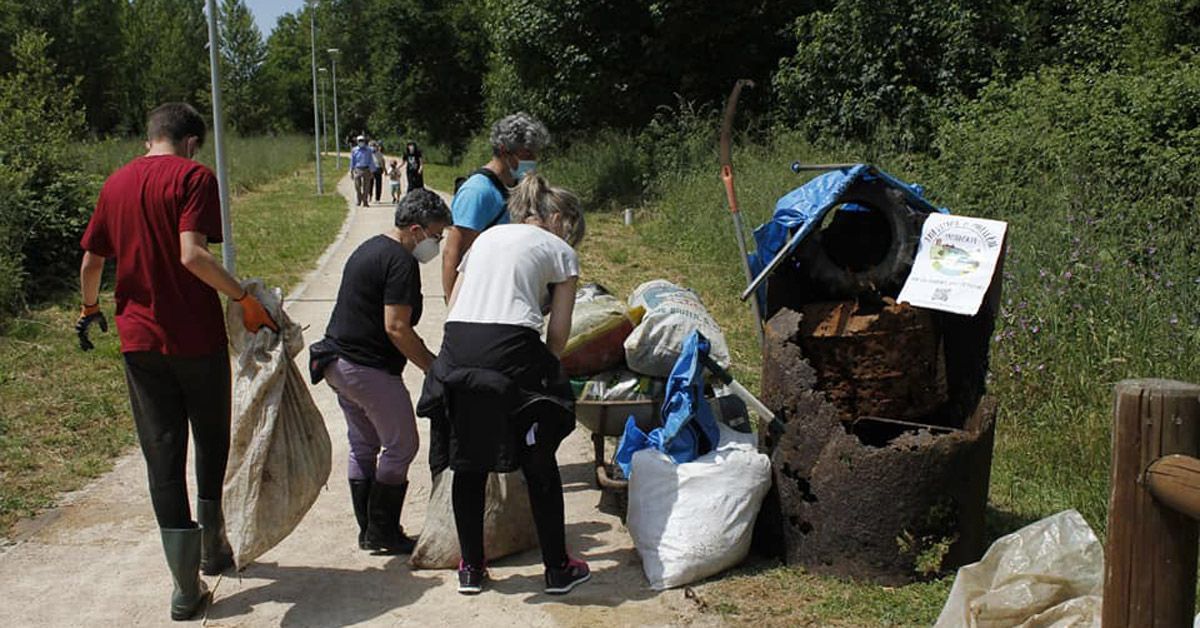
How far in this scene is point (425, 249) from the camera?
4.45 m

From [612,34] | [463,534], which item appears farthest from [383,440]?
[612,34]

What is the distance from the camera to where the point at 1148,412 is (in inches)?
87.7

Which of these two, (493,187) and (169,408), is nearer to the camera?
(169,408)

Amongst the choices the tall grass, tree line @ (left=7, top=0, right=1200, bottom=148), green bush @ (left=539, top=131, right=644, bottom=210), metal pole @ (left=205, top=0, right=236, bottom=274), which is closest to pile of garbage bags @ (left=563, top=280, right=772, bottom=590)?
metal pole @ (left=205, top=0, right=236, bottom=274)

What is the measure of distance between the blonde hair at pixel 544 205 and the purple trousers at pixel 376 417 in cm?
91

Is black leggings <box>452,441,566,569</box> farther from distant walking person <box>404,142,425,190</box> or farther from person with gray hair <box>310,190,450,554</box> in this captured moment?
distant walking person <box>404,142,425,190</box>

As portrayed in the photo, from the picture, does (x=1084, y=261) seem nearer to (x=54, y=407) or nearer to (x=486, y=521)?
(x=486, y=521)

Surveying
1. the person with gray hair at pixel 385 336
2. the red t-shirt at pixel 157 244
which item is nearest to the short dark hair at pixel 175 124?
the red t-shirt at pixel 157 244

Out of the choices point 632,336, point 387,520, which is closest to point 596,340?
point 632,336

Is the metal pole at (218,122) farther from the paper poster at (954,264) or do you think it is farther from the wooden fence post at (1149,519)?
the wooden fence post at (1149,519)

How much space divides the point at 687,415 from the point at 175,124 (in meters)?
2.34

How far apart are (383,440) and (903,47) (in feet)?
42.4

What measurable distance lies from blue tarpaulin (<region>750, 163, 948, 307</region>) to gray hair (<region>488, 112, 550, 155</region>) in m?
1.17

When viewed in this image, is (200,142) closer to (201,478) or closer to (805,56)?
(201,478)
